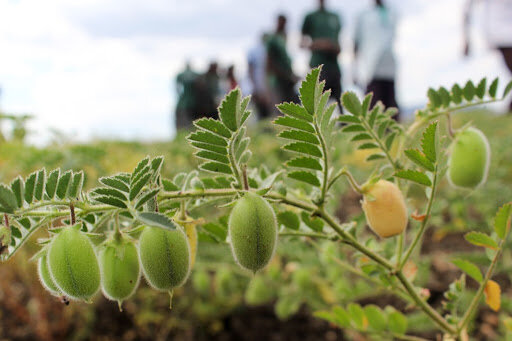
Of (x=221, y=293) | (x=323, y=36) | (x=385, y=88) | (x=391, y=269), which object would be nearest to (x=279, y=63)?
(x=323, y=36)

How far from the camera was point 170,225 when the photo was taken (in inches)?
15.0

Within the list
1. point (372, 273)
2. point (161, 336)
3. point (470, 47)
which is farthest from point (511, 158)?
point (372, 273)

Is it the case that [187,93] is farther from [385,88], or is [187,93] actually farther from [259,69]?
[385,88]

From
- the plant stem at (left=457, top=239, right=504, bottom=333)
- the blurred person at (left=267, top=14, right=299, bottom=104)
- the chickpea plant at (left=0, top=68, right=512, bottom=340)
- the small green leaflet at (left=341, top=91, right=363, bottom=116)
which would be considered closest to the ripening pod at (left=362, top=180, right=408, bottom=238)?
the chickpea plant at (left=0, top=68, right=512, bottom=340)

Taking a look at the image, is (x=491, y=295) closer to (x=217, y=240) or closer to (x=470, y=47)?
(x=217, y=240)

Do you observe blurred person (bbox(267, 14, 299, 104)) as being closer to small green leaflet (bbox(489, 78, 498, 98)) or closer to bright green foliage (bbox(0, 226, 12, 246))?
small green leaflet (bbox(489, 78, 498, 98))

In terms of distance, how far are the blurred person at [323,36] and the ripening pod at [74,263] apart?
4013mm

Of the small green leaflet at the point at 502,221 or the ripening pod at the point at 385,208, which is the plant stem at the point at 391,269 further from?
the small green leaflet at the point at 502,221

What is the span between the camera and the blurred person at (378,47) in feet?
13.1

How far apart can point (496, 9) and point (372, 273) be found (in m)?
3.61

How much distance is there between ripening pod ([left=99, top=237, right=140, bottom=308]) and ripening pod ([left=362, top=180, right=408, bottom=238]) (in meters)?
0.28

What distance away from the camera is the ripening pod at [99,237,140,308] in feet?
1.54

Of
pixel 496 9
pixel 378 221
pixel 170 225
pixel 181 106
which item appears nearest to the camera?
pixel 170 225

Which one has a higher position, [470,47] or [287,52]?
[287,52]
